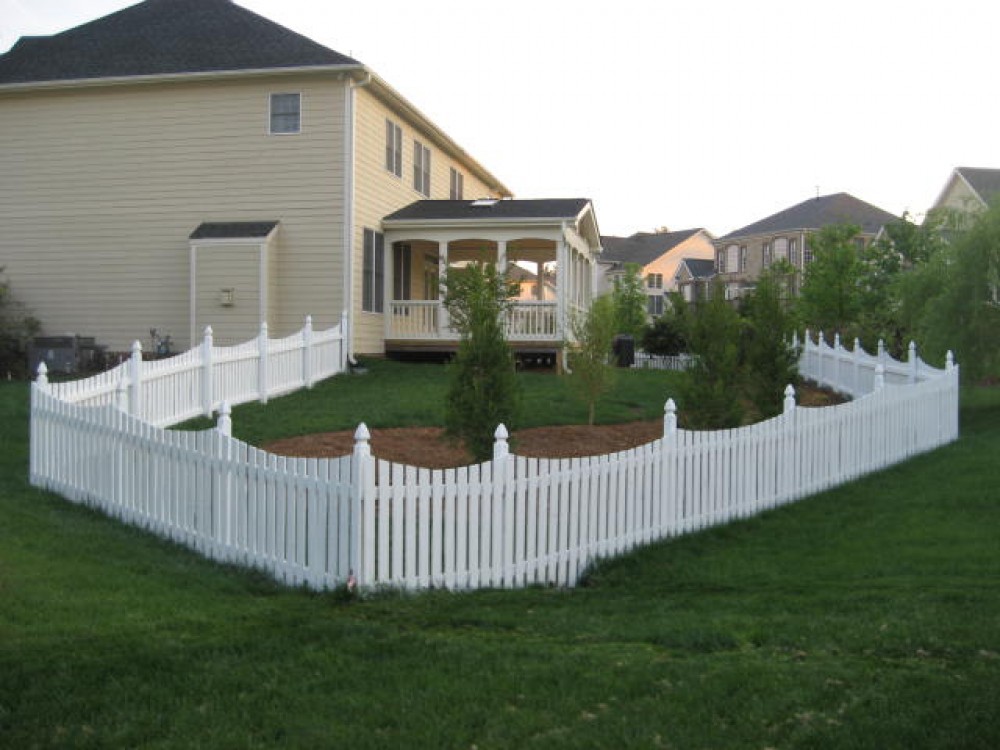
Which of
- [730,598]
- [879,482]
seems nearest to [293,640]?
[730,598]

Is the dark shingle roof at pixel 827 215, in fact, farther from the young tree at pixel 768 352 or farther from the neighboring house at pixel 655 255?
the young tree at pixel 768 352

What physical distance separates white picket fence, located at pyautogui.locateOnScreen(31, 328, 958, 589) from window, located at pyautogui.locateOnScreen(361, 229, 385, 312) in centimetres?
1076

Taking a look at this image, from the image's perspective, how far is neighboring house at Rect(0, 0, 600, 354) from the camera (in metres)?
20.9

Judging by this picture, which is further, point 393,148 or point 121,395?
point 393,148

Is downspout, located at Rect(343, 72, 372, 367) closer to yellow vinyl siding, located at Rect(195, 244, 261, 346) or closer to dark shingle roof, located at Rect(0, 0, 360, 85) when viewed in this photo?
dark shingle roof, located at Rect(0, 0, 360, 85)

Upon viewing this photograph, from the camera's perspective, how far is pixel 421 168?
2569 cm

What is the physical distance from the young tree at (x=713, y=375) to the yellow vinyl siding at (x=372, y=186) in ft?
32.5

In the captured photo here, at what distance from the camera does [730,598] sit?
23.6ft

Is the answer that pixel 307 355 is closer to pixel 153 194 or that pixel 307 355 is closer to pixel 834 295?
pixel 153 194

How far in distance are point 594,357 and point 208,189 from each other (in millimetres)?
10964

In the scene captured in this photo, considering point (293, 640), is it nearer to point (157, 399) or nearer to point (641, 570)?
point (641, 570)

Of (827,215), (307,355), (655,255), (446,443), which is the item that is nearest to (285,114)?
(307,355)

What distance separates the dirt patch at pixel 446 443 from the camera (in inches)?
467

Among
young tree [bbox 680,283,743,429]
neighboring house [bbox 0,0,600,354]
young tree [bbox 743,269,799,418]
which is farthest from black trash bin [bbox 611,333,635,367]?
young tree [bbox 680,283,743,429]
